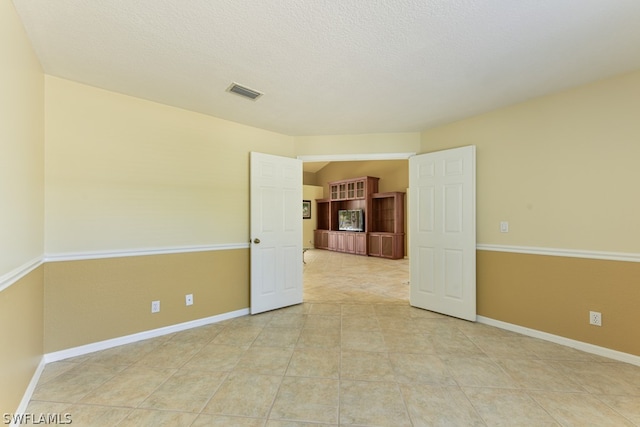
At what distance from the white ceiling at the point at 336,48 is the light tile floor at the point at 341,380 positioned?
2384 mm

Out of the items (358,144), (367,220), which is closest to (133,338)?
(358,144)

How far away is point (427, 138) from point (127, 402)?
4.00m

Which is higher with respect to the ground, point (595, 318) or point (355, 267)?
point (595, 318)

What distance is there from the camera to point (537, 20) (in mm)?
1615

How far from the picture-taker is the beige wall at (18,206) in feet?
4.63

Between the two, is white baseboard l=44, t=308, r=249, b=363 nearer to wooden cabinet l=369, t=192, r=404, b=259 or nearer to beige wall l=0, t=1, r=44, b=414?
beige wall l=0, t=1, r=44, b=414

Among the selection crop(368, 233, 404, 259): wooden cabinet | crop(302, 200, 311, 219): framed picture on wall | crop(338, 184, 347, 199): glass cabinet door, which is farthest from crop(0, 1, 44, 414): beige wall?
crop(302, 200, 311, 219): framed picture on wall

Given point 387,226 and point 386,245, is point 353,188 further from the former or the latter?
point 386,245

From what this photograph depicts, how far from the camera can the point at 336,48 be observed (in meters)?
1.88

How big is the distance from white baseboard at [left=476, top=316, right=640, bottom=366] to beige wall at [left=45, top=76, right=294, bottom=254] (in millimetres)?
3106

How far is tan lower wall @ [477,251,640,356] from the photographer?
7.41 ft

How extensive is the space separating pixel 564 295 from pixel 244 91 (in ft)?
11.7

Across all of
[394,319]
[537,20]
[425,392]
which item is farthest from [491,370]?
[537,20]

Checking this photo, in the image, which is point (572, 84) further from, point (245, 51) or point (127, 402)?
point (127, 402)
